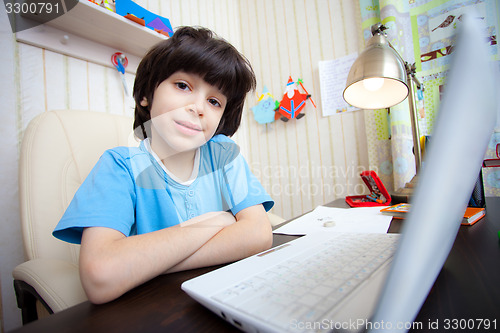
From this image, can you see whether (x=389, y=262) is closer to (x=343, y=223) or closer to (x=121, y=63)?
(x=343, y=223)

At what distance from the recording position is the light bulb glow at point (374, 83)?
0.90m

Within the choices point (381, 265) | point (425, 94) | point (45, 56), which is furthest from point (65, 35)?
point (425, 94)

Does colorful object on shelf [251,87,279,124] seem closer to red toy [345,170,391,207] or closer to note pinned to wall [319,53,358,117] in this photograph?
note pinned to wall [319,53,358,117]

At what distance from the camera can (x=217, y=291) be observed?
0.26 metres

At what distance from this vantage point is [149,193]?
0.59 m

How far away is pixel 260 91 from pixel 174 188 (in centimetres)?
127

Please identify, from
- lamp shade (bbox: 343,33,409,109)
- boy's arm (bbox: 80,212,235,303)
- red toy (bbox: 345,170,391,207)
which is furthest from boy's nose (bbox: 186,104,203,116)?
red toy (bbox: 345,170,391,207)

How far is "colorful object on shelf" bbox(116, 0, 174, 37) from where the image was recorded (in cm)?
91

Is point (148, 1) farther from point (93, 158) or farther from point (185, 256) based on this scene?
point (185, 256)

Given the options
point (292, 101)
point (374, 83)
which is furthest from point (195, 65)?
point (292, 101)

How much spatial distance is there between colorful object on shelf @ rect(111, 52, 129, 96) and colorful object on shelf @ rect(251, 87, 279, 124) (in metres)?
0.87

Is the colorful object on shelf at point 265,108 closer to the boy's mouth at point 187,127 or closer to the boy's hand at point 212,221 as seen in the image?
the boy's mouth at point 187,127

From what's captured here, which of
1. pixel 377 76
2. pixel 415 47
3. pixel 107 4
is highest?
pixel 107 4

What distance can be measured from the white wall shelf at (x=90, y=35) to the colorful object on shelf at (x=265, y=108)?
0.79 m
